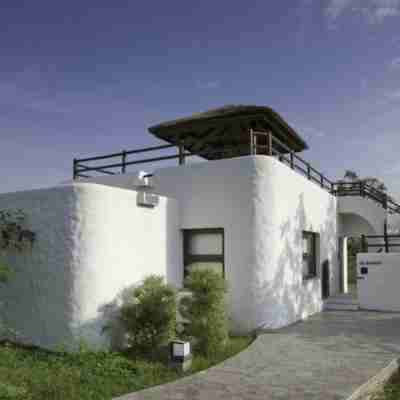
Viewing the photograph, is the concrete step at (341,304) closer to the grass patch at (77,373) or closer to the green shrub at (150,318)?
the grass patch at (77,373)

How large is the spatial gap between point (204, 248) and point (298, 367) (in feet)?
13.8

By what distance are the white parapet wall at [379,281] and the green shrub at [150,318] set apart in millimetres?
7358

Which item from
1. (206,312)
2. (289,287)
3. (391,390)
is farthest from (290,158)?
(391,390)

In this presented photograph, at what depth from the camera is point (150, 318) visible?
280 inches

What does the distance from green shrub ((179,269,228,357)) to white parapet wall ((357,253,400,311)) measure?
6.51 metres

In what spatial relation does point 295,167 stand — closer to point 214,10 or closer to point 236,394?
point 214,10

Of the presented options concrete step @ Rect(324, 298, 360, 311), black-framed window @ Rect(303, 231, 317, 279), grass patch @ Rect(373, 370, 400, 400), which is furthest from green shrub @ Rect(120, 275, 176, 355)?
concrete step @ Rect(324, 298, 360, 311)

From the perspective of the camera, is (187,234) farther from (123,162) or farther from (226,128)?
(226,128)

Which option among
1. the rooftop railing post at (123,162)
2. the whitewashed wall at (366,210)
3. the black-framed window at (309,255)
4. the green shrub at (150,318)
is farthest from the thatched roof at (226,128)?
the green shrub at (150,318)

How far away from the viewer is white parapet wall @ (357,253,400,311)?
11820mm

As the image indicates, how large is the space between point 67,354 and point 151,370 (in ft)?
5.20

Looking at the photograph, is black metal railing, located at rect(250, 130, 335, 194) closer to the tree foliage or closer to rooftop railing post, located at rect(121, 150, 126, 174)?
rooftop railing post, located at rect(121, 150, 126, 174)

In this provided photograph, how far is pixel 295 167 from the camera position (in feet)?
37.8

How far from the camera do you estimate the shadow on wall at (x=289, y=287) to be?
9.07 meters
